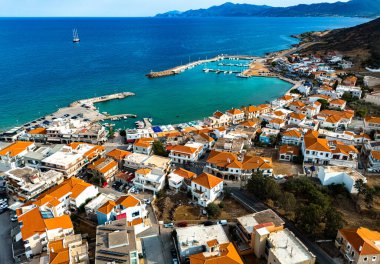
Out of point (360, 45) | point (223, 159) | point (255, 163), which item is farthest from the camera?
point (360, 45)

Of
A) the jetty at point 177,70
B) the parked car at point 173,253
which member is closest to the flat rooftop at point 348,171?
the parked car at point 173,253

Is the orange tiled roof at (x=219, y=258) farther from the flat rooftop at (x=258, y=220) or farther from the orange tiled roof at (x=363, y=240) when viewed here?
the orange tiled roof at (x=363, y=240)

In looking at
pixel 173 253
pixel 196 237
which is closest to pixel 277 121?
pixel 196 237

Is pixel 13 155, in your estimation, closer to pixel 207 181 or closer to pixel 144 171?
pixel 144 171

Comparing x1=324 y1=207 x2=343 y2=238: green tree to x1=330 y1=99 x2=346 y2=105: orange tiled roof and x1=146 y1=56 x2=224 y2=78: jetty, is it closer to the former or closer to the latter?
x1=330 y1=99 x2=346 y2=105: orange tiled roof

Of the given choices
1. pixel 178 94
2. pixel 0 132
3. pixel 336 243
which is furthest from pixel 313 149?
pixel 0 132

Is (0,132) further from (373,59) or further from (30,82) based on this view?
(373,59)
